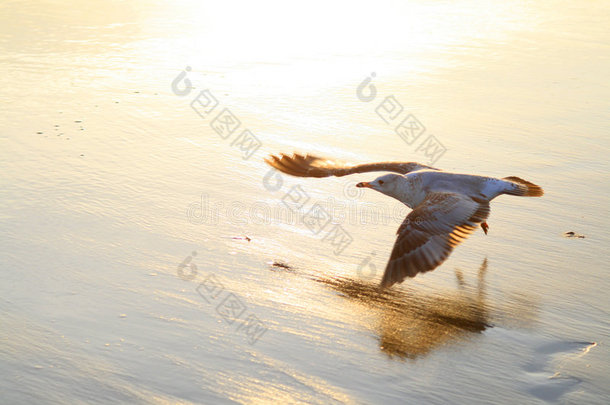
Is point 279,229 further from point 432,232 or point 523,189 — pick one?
point 523,189

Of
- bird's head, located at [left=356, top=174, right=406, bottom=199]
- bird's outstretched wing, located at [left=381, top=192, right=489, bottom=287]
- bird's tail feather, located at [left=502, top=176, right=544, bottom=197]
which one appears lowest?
bird's outstretched wing, located at [left=381, top=192, right=489, bottom=287]

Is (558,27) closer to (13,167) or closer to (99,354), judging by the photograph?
(13,167)

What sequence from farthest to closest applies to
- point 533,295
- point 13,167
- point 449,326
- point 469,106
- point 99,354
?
1. point 469,106
2. point 13,167
3. point 533,295
4. point 449,326
5. point 99,354

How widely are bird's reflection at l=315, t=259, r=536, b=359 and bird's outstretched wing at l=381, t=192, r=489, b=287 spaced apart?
15cm

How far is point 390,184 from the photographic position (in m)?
5.66

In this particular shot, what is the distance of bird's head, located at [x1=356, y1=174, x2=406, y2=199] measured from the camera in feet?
18.5

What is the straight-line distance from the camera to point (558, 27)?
12375 millimetres

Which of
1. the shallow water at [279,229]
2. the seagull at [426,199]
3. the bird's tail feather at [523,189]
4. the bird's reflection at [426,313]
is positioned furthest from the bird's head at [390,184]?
the bird's reflection at [426,313]

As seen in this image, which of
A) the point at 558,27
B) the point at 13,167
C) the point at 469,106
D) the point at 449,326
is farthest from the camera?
the point at 558,27

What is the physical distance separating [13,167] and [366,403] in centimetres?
406

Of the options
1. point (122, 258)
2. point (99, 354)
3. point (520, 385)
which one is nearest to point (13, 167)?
point (122, 258)

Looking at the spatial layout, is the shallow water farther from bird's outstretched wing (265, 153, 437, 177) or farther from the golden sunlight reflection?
bird's outstretched wing (265, 153, 437, 177)

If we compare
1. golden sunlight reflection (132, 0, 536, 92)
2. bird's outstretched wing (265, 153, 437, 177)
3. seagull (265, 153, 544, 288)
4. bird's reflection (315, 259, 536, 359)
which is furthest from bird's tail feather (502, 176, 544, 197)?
golden sunlight reflection (132, 0, 536, 92)

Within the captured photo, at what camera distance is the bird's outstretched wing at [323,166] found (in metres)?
6.04
